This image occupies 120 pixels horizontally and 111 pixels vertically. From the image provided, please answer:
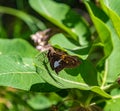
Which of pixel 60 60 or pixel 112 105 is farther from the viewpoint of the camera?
pixel 112 105

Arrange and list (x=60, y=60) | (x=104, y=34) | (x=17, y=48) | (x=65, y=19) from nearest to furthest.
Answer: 1. (x=60, y=60)
2. (x=104, y=34)
3. (x=17, y=48)
4. (x=65, y=19)

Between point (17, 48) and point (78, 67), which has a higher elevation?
point (78, 67)

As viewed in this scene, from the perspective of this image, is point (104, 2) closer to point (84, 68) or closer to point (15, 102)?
point (84, 68)

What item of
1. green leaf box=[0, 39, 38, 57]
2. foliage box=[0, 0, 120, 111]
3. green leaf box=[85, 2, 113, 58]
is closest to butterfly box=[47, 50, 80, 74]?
foliage box=[0, 0, 120, 111]

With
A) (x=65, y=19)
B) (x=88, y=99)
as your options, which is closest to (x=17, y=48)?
(x=65, y=19)

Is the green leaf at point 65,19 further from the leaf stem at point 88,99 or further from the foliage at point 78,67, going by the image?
the leaf stem at point 88,99

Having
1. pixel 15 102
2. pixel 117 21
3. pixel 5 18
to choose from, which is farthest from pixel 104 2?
pixel 5 18

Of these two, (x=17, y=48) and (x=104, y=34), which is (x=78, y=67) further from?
(x=17, y=48)
